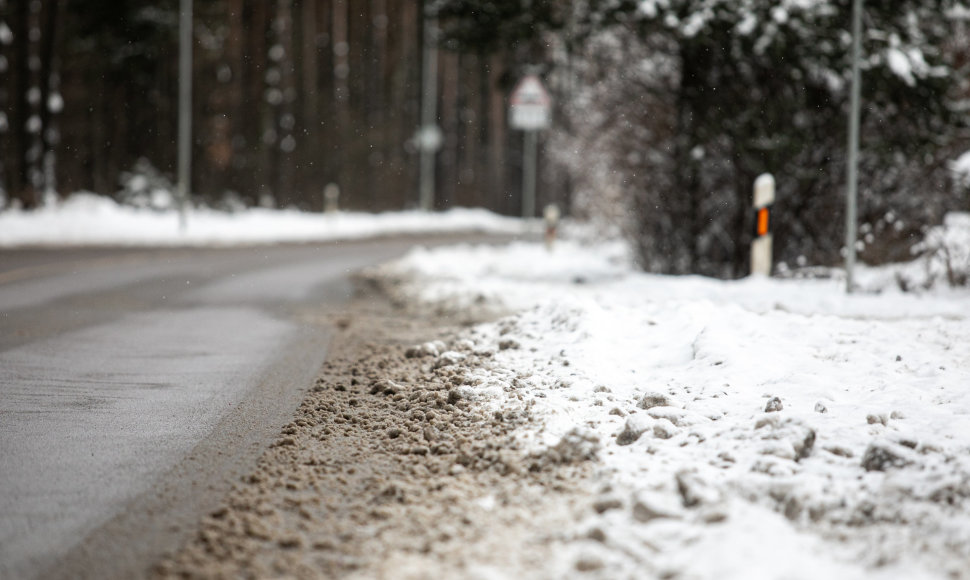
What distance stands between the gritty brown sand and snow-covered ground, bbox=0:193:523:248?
15141mm

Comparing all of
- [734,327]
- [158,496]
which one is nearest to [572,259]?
[734,327]

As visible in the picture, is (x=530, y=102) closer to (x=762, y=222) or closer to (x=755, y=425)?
(x=762, y=222)

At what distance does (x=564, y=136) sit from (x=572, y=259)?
3.36 metres

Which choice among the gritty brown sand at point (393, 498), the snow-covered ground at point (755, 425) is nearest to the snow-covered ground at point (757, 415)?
the snow-covered ground at point (755, 425)

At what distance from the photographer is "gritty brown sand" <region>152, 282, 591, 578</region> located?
9.91ft

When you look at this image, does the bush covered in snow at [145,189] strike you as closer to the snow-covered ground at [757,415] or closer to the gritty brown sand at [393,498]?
the snow-covered ground at [757,415]

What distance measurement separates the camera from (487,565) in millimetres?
2984

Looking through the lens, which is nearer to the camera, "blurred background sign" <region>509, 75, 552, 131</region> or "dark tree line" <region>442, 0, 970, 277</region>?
"dark tree line" <region>442, 0, 970, 277</region>

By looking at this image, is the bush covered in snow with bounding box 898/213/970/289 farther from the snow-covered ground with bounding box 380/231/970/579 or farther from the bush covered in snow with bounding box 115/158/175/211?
the bush covered in snow with bounding box 115/158/175/211

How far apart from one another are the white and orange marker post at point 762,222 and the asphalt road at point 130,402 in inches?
181

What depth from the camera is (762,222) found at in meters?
9.70

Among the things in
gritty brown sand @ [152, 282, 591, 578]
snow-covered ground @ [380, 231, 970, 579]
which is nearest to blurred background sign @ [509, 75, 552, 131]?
snow-covered ground @ [380, 231, 970, 579]

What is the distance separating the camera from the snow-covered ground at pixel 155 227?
65.7 feet

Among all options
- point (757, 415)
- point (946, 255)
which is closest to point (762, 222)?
point (946, 255)
